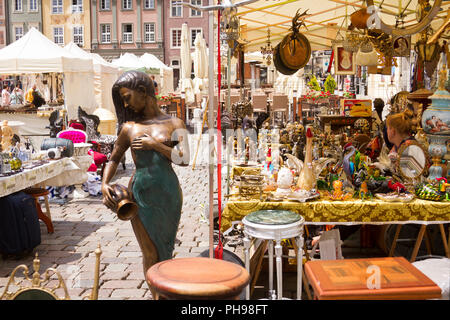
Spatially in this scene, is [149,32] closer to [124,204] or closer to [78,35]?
[78,35]

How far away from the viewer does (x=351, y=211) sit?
13.5ft

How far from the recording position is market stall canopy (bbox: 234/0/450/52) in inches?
320

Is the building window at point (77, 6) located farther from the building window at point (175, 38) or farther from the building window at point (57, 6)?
the building window at point (175, 38)

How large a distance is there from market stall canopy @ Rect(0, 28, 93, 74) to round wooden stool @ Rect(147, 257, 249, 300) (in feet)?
34.2

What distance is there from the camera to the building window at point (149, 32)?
129ft

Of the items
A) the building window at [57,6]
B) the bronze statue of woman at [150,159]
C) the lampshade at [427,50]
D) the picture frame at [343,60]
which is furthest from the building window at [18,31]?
the bronze statue of woman at [150,159]

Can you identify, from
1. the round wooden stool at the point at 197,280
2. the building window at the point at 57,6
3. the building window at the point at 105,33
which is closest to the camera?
the round wooden stool at the point at 197,280

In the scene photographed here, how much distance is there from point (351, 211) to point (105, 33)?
38.7 m

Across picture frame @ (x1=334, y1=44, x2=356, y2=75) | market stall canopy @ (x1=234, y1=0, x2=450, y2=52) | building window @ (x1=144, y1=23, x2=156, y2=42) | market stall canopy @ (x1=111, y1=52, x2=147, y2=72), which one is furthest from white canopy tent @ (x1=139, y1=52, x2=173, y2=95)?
building window @ (x1=144, y1=23, x2=156, y2=42)

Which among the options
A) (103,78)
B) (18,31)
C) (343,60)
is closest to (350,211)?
(343,60)

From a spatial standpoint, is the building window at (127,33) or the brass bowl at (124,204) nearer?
the brass bowl at (124,204)

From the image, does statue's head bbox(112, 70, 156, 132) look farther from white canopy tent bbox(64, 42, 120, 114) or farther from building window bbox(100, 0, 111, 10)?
building window bbox(100, 0, 111, 10)

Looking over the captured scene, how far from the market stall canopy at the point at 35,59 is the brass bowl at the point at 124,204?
29.8 ft
